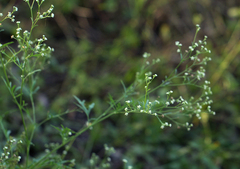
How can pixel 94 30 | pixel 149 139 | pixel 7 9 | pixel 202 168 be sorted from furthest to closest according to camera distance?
pixel 94 30
pixel 7 9
pixel 149 139
pixel 202 168

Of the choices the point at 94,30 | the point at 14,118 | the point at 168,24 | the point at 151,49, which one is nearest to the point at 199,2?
the point at 168,24

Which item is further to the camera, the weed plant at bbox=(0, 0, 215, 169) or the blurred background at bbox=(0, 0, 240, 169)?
the blurred background at bbox=(0, 0, 240, 169)

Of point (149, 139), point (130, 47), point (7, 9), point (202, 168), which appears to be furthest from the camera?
point (130, 47)

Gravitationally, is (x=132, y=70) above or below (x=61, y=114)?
above

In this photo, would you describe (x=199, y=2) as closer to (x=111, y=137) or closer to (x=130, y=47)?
(x=130, y=47)

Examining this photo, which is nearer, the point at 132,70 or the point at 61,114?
the point at 61,114

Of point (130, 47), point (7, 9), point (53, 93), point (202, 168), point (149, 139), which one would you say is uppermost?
point (7, 9)

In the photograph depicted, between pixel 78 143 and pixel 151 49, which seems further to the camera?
pixel 151 49

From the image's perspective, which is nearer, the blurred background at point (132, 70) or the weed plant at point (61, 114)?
the weed plant at point (61, 114)
